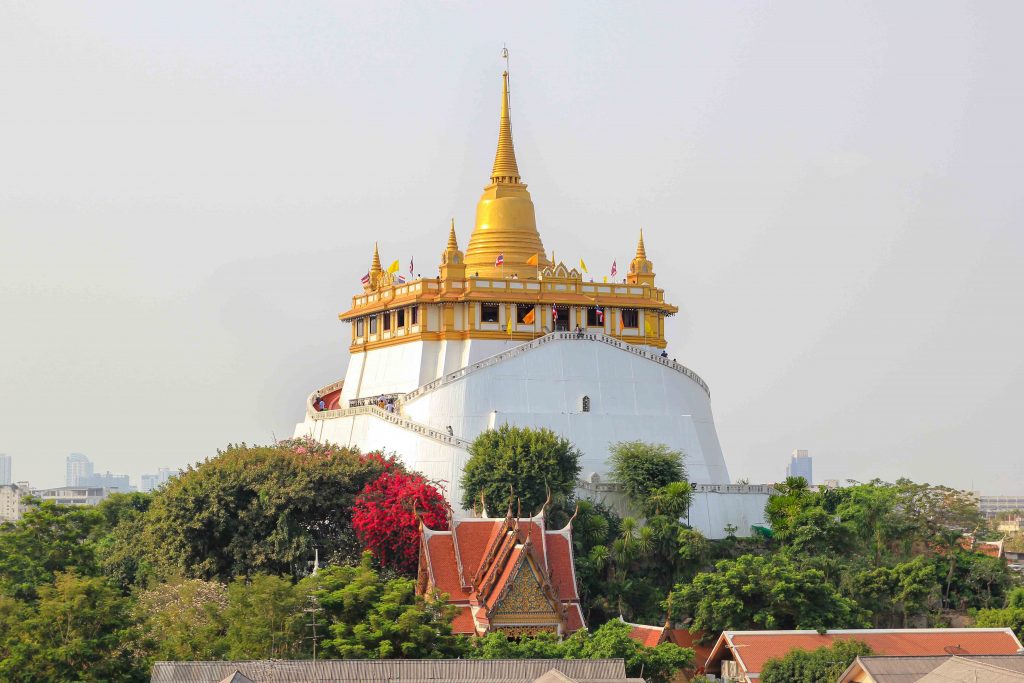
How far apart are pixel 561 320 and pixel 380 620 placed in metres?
26.8

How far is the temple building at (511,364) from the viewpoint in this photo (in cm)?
6594

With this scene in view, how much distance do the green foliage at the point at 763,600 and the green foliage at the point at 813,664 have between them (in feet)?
18.2

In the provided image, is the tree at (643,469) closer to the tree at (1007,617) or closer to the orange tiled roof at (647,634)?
the orange tiled roof at (647,634)

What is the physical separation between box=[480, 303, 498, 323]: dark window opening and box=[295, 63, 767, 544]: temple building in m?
0.04

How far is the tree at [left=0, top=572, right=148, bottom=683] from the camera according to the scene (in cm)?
4491

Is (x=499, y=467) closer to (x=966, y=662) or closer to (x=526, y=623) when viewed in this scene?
(x=526, y=623)

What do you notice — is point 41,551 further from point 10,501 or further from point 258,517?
point 10,501

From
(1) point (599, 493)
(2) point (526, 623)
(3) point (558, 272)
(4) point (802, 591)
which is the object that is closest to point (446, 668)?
(2) point (526, 623)

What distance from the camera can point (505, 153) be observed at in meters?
77.1

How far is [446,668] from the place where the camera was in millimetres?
43219

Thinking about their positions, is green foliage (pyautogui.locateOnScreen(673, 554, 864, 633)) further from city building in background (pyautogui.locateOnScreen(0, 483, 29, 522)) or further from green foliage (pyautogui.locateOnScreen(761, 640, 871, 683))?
city building in background (pyautogui.locateOnScreen(0, 483, 29, 522))

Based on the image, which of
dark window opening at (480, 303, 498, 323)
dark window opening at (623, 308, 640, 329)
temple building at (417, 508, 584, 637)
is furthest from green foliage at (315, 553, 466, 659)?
dark window opening at (623, 308, 640, 329)

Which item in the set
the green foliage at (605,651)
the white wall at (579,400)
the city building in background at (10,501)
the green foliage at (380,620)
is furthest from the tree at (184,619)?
the city building in background at (10,501)

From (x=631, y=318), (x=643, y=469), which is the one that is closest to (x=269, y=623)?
(x=643, y=469)
